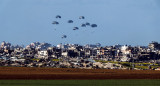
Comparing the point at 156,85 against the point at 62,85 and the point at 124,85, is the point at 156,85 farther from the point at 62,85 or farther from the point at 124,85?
the point at 62,85

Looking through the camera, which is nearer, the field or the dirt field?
the field

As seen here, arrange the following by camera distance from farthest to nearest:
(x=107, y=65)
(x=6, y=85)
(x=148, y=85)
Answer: (x=107, y=65), (x=148, y=85), (x=6, y=85)

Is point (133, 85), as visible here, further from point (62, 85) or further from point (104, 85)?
point (62, 85)

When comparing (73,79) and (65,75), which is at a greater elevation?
(65,75)

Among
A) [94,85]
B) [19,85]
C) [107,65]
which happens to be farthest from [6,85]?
[107,65]

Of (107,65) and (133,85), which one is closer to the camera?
(133,85)

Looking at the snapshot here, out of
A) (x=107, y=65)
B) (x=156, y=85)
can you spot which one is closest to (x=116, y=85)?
(x=156, y=85)

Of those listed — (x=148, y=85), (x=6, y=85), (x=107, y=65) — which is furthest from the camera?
(x=107, y=65)

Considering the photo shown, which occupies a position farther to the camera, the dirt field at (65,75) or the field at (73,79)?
the dirt field at (65,75)

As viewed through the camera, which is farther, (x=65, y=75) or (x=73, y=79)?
(x=65, y=75)
